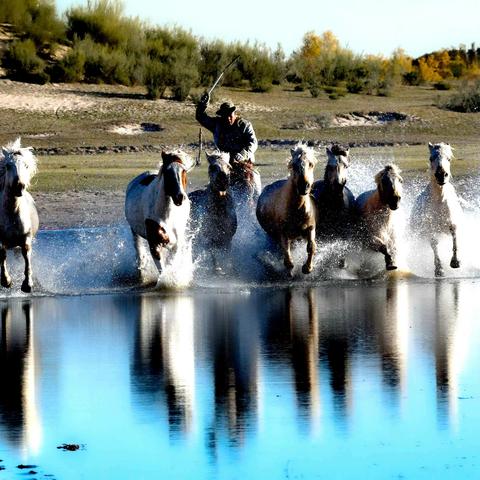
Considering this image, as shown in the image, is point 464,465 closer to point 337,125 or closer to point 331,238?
point 331,238

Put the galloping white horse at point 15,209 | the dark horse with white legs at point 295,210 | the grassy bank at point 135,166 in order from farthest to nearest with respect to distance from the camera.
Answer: the grassy bank at point 135,166, the dark horse with white legs at point 295,210, the galloping white horse at point 15,209

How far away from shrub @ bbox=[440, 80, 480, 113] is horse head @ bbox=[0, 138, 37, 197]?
107 ft

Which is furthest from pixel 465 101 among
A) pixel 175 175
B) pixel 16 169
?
pixel 16 169

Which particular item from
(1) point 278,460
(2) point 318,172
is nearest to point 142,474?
(1) point 278,460

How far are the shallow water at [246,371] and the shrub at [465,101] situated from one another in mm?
30067

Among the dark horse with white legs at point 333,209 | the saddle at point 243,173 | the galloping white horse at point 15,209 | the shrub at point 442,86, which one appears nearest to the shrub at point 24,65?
the shrub at point 442,86

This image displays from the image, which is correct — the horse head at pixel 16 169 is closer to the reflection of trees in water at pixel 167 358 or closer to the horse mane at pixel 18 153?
the horse mane at pixel 18 153

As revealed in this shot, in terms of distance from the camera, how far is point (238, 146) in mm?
20031

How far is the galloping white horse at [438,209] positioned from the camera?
18688 millimetres

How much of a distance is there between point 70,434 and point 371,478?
2120 mm

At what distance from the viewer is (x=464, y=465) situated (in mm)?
9227

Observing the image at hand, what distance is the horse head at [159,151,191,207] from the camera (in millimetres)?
17344

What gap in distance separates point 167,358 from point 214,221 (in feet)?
20.0

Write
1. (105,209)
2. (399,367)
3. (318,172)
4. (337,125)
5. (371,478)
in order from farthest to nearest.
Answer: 1. (337,125)
2. (318,172)
3. (105,209)
4. (399,367)
5. (371,478)
